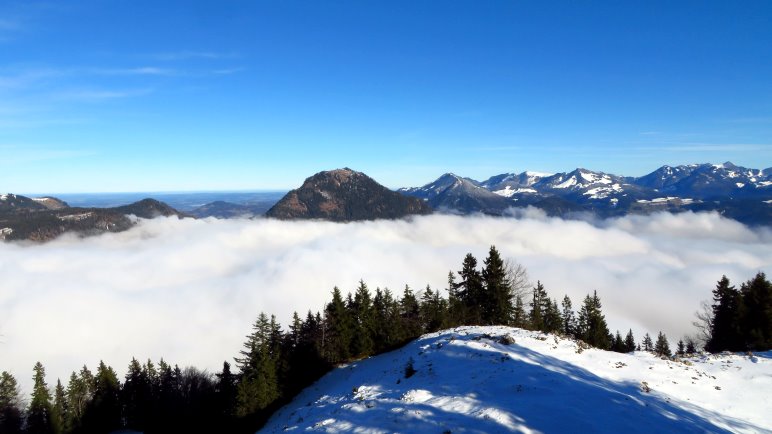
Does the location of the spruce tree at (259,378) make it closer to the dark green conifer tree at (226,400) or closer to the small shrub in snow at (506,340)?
the dark green conifer tree at (226,400)

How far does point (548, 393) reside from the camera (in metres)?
18.0

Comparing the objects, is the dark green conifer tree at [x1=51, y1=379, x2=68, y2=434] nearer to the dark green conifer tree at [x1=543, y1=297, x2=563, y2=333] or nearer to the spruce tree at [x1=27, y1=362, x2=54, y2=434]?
the spruce tree at [x1=27, y1=362, x2=54, y2=434]

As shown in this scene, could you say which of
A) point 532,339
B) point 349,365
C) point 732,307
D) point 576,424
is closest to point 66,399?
point 349,365

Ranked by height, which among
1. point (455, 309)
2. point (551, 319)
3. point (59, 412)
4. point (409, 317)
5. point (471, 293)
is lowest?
point (59, 412)

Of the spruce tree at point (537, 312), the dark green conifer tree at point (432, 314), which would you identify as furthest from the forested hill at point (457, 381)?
the spruce tree at point (537, 312)

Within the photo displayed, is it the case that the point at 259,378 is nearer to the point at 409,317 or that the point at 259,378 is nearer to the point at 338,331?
the point at 338,331

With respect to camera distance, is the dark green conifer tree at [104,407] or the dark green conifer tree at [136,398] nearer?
the dark green conifer tree at [104,407]

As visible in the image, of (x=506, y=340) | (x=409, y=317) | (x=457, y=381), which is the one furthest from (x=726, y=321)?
(x=457, y=381)

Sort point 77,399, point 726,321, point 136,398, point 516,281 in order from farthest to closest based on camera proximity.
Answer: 1. point 516,281
2. point 136,398
3. point 77,399
4. point 726,321

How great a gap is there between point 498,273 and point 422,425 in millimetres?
43439

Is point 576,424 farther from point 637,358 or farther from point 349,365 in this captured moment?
point 349,365

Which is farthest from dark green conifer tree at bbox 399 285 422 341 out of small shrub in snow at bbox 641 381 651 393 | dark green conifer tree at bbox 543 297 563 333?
small shrub in snow at bbox 641 381 651 393

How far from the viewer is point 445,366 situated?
81.8 feet

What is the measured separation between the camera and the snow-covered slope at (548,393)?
15.5 metres
